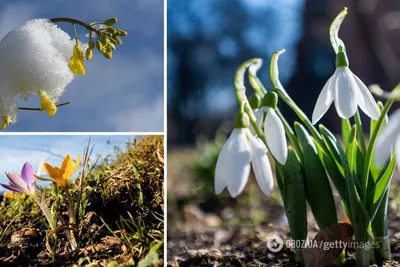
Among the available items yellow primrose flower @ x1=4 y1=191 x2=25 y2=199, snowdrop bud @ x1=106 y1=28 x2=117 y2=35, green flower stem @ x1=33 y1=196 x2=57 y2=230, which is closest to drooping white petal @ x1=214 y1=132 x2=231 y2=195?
snowdrop bud @ x1=106 y1=28 x2=117 y2=35

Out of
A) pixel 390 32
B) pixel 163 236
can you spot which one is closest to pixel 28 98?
pixel 163 236

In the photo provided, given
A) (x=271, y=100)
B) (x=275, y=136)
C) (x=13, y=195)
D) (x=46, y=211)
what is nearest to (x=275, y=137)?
(x=275, y=136)

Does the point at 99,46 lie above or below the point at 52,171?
above

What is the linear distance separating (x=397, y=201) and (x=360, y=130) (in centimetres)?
44

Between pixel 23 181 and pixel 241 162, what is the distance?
0.72 m

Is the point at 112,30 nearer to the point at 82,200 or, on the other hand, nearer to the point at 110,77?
the point at 110,77

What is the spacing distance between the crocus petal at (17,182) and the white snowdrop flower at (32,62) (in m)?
0.28

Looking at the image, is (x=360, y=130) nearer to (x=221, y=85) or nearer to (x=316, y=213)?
(x=316, y=213)

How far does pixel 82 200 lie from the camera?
181 cm

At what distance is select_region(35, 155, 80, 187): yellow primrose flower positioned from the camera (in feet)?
5.83

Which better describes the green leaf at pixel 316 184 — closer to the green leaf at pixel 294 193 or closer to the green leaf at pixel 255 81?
the green leaf at pixel 294 193

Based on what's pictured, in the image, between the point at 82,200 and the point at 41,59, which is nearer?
the point at 41,59

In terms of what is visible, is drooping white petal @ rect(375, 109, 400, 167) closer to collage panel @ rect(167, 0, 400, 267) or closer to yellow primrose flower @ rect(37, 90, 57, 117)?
collage panel @ rect(167, 0, 400, 267)

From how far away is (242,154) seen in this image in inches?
58.7
